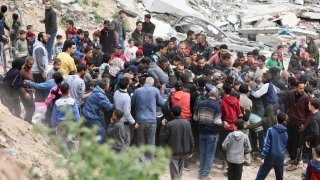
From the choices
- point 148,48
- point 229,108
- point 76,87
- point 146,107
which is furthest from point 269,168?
point 148,48

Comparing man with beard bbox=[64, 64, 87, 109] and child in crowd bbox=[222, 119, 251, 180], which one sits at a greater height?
man with beard bbox=[64, 64, 87, 109]

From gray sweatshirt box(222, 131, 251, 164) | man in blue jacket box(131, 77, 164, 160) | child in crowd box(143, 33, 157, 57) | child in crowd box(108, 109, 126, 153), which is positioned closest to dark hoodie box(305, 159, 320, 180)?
gray sweatshirt box(222, 131, 251, 164)

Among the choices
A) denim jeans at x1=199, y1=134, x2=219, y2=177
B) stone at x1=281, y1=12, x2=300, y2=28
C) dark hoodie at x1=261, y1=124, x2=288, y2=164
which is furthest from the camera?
stone at x1=281, y1=12, x2=300, y2=28

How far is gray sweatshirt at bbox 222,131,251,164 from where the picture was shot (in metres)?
10.1

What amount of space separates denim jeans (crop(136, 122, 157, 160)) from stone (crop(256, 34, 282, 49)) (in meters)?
12.9

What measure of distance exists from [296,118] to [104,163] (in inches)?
318

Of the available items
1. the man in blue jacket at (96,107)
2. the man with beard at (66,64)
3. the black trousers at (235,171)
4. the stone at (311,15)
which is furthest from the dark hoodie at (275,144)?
the stone at (311,15)

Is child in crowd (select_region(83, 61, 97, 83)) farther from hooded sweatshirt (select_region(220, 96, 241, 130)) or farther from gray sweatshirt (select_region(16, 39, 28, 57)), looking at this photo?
gray sweatshirt (select_region(16, 39, 28, 57))

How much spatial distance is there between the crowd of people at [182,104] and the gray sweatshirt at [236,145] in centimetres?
2

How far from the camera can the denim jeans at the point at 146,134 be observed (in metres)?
10.6

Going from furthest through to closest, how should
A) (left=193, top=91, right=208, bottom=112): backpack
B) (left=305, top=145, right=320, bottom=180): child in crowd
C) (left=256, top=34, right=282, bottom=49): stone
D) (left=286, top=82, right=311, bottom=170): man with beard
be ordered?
(left=256, top=34, right=282, bottom=49): stone, (left=286, top=82, right=311, bottom=170): man with beard, (left=193, top=91, right=208, bottom=112): backpack, (left=305, top=145, right=320, bottom=180): child in crowd

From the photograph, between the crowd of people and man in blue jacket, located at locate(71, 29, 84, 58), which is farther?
man in blue jacket, located at locate(71, 29, 84, 58)

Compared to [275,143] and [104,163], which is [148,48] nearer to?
[275,143]

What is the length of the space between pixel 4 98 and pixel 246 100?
14.3ft
